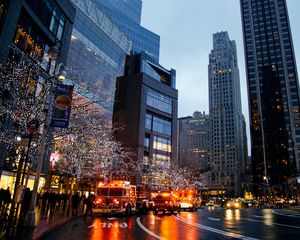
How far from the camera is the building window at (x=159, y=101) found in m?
77.7

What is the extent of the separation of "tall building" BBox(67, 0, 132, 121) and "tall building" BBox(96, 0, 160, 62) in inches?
1347

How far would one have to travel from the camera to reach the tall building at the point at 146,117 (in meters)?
71.4

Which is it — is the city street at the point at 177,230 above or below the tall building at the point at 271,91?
below

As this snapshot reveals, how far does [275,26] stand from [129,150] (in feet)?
471

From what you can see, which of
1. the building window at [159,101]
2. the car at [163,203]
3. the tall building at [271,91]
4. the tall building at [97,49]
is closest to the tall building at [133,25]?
the tall building at [97,49]

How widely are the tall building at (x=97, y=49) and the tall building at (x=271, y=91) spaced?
102 meters

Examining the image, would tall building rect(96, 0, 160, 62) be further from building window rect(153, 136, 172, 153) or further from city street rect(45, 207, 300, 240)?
city street rect(45, 207, 300, 240)

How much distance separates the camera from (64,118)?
50.3 ft

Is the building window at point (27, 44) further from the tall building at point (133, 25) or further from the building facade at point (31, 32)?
the tall building at point (133, 25)

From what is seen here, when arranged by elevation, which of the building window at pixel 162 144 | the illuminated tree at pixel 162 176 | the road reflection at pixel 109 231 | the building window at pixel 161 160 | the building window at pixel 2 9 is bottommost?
the road reflection at pixel 109 231

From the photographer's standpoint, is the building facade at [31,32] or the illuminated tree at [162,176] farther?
the illuminated tree at [162,176]

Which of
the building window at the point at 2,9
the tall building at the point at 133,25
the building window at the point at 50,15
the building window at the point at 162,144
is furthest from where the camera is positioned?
the tall building at the point at 133,25

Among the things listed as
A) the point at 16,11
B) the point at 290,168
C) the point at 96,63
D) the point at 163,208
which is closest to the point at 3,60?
the point at 16,11

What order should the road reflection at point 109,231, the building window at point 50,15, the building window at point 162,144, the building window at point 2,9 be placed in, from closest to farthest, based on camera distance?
the road reflection at point 109,231 < the building window at point 2,9 < the building window at point 50,15 < the building window at point 162,144
